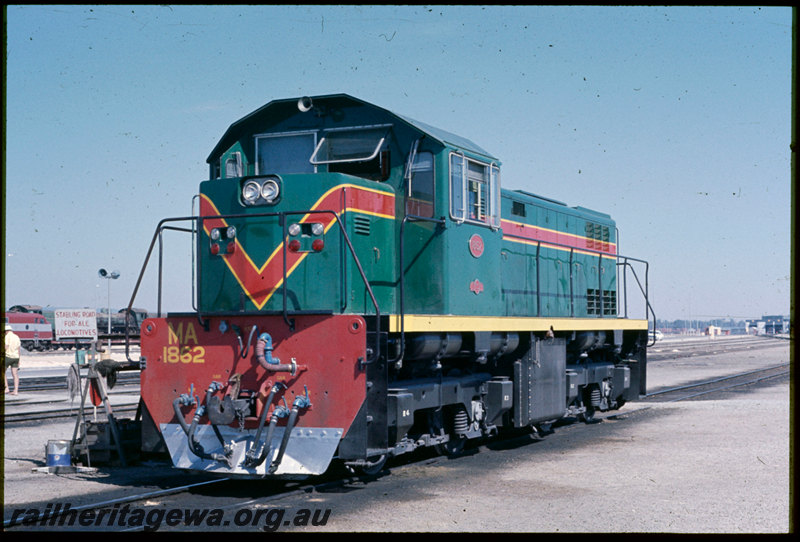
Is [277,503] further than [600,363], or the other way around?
[600,363]

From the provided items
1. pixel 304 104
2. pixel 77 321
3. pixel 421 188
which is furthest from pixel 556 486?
pixel 77 321

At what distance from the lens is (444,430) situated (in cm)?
986

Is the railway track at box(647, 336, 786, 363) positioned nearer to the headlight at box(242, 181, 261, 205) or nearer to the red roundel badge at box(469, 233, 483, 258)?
the red roundel badge at box(469, 233, 483, 258)

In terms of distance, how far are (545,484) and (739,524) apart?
6.83 ft

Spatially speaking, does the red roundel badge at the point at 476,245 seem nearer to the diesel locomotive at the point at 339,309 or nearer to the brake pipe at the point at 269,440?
the diesel locomotive at the point at 339,309

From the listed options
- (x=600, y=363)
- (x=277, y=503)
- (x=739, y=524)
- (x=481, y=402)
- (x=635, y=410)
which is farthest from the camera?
(x=635, y=410)

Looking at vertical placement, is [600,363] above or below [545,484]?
above

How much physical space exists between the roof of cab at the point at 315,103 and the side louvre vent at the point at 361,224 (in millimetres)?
1116

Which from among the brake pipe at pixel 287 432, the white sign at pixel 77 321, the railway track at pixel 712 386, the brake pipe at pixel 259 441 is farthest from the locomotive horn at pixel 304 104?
the white sign at pixel 77 321

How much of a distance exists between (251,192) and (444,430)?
3543 millimetres

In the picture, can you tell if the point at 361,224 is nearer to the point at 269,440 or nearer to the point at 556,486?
the point at 269,440

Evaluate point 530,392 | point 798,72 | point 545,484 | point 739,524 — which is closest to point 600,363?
point 530,392

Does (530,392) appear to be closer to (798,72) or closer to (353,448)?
(353,448)

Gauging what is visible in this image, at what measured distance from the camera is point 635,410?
1590cm
